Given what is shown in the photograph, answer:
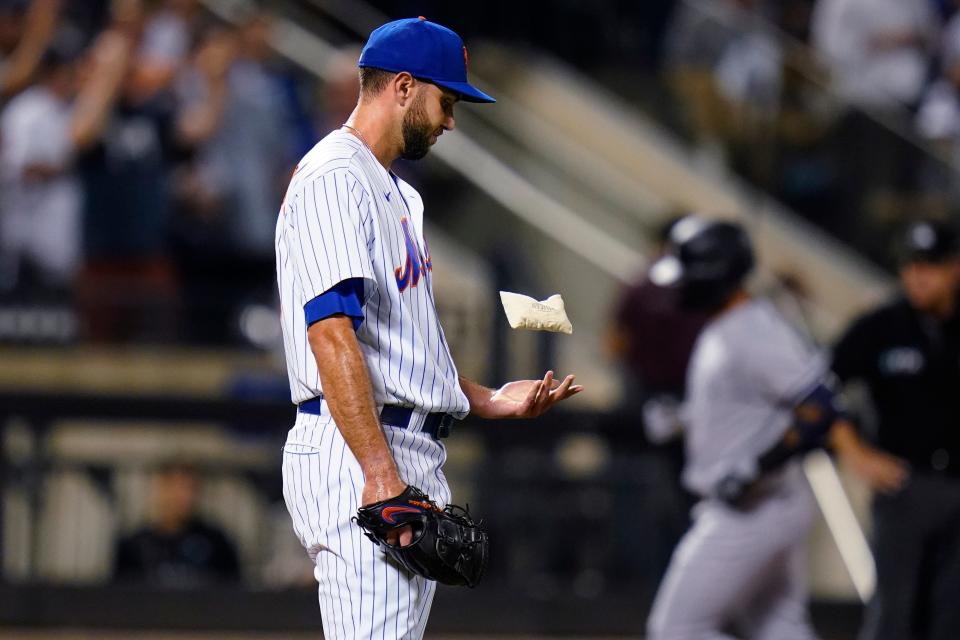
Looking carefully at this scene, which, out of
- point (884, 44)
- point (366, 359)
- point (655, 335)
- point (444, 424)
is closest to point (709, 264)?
point (655, 335)

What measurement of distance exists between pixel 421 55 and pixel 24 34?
22.9 feet

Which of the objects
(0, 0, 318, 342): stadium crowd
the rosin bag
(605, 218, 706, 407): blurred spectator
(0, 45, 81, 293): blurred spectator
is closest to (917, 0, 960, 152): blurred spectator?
(605, 218, 706, 407): blurred spectator

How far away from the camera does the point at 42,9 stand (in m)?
10.3

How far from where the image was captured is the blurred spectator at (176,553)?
897 cm

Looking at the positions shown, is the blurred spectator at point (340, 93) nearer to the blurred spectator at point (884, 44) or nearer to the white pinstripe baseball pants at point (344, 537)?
the blurred spectator at point (884, 44)

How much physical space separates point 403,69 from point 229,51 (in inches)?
255

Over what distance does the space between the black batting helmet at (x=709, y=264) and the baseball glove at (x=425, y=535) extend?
2.95 meters

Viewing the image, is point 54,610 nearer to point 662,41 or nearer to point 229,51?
point 229,51

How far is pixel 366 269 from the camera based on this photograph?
12.3ft

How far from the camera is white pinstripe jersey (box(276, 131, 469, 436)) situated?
376cm

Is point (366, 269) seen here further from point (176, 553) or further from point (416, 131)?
point (176, 553)

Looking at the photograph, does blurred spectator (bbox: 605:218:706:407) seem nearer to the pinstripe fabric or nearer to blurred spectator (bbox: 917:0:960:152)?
blurred spectator (bbox: 917:0:960:152)

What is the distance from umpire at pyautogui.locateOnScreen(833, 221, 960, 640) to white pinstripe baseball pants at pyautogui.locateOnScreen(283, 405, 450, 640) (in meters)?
3.25

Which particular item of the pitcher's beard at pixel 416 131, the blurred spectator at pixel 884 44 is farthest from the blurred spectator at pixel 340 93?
the pitcher's beard at pixel 416 131
